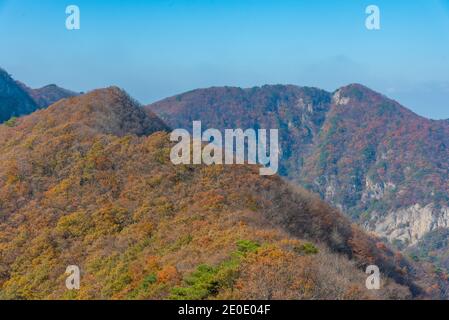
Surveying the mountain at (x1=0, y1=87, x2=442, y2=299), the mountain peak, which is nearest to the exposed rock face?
the mountain peak

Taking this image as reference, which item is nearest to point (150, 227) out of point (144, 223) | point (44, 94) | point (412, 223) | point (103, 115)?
point (144, 223)

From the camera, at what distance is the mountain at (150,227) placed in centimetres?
2072

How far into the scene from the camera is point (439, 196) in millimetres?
157250

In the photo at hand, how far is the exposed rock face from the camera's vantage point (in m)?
149

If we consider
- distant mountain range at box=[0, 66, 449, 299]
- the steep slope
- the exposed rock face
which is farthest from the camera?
the exposed rock face

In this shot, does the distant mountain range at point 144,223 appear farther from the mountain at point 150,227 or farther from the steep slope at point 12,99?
the steep slope at point 12,99

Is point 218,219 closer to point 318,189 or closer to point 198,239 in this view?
point 198,239

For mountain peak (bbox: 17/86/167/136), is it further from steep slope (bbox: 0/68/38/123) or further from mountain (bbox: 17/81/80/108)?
mountain (bbox: 17/81/80/108)

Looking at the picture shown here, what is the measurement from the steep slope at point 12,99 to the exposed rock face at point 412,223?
309ft

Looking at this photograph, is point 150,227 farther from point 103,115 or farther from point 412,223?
point 412,223

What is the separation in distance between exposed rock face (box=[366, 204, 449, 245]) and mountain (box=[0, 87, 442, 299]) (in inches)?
4329

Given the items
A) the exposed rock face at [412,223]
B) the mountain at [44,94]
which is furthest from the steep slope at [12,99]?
the exposed rock face at [412,223]

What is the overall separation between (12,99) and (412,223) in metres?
105

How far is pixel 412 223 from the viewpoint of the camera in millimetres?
153875
